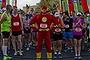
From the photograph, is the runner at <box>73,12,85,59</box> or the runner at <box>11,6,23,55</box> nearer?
the runner at <box>73,12,85,59</box>

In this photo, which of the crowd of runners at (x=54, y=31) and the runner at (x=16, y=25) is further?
the runner at (x=16, y=25)

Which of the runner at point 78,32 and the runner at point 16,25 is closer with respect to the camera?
the runner at point 78,32

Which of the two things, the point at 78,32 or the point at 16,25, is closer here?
the point at 78,32

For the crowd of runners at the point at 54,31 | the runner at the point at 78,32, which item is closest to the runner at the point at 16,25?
the crowd of runners at the point at 54,31

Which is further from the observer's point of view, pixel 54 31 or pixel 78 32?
pixel 54 31

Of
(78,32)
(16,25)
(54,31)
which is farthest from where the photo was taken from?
(16,25)

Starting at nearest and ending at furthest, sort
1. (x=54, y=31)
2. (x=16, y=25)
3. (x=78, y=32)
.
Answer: (x=78, y=32), (x=54, y=31), (x=16, y=25)

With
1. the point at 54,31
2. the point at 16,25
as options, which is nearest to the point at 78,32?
the point at 54,31

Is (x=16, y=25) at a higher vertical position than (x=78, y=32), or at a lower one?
higher

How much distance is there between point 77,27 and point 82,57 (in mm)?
1224

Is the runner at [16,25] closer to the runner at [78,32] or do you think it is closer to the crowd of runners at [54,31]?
the crowd of runners at [54,31]

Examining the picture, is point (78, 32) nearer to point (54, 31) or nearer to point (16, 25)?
point (54, 31)

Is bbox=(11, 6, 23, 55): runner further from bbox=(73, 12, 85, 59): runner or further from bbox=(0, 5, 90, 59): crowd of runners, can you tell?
bbox=(73, 12, 85, 59): runner

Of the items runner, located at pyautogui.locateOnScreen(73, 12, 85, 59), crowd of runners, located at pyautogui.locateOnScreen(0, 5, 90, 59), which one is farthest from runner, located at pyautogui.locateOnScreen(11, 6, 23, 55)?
runner, located at pyautogui.locateOnScreen(73, 12, 85, 59)
